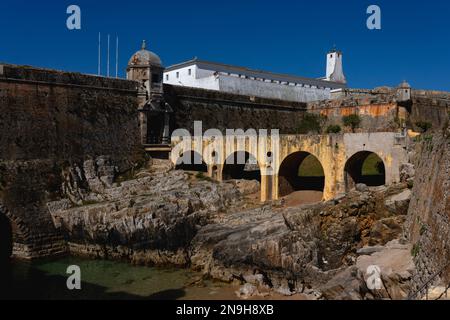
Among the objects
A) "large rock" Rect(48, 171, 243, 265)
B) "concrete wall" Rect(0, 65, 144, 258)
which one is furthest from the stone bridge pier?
"concrete wall" Rect(0, 65, 144, 258)

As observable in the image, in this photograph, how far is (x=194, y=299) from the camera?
1656 cm

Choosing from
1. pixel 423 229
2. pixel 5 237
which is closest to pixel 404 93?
pixel 423 229

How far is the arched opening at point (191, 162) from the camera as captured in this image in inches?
1176

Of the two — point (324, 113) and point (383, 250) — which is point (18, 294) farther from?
point (324, 113)

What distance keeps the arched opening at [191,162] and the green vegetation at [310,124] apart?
12.2 meters

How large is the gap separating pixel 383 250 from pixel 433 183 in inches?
118

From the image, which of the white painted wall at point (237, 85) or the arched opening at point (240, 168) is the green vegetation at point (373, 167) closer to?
the arched opening at point (240, 168)

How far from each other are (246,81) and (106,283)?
29336mm

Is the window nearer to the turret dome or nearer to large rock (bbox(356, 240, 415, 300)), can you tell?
the turret dome

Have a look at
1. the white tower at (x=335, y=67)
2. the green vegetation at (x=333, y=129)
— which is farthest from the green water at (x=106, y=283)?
the white tower at (x=335, y=67)

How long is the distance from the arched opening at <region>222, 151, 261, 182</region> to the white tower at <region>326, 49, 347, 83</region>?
1070 inches

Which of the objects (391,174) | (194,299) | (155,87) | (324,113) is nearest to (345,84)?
(324,113)

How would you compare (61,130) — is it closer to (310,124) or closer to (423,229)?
(423,229)

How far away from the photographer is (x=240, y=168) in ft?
105
